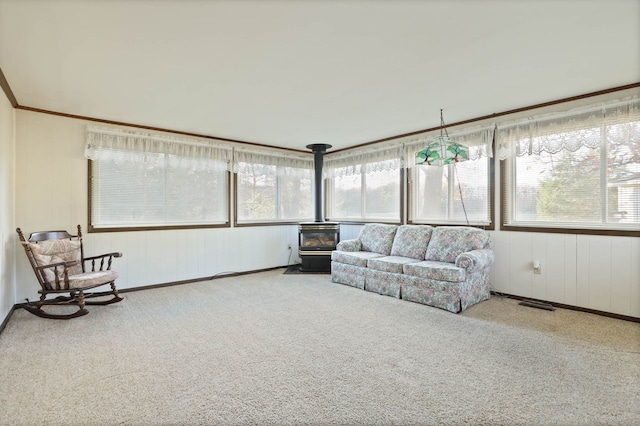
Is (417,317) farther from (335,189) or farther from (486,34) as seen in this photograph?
(335,189)

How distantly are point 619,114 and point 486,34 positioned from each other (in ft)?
7.19

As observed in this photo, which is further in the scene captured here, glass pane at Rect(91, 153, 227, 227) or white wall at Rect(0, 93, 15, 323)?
glass pane at Rect(91, 153, 227, 227)

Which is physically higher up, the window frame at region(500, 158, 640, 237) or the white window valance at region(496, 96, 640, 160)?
the white window valance at region(496, 96, 640, 160)

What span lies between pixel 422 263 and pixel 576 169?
2076 mm

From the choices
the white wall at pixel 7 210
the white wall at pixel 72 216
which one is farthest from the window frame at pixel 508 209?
the white wall at pixel 7 210

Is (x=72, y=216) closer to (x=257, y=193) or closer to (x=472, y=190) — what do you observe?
(x=257, y=193)

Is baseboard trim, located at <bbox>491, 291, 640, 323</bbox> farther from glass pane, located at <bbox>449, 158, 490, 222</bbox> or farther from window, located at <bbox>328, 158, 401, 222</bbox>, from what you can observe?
window, located at <bbox>328, 158, 401, 222</bbox>

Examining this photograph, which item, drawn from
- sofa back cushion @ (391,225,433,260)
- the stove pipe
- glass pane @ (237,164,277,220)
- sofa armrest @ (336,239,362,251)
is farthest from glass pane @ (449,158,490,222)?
glass pane @ (237,164,277,220)

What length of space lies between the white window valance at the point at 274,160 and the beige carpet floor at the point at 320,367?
286 centimetres

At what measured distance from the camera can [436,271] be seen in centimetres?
377

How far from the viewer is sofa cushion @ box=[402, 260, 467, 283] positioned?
3.60 meters

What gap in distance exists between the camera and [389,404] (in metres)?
1.89

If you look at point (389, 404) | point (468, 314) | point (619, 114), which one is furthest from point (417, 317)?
point (619, 114)

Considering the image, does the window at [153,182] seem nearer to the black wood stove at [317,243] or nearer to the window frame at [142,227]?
the window frame at [142,227]
